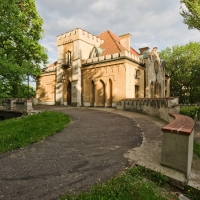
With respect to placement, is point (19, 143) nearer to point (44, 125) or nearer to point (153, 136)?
point (44, 125)

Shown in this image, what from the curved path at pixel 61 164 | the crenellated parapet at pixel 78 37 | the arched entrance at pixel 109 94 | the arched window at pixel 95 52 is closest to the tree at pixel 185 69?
the crenellated parapet at pixel 78 37

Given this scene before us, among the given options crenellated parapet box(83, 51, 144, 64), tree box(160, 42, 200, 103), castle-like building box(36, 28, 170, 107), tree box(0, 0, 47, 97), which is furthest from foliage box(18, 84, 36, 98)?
tree box(160, 42, 200, 103)

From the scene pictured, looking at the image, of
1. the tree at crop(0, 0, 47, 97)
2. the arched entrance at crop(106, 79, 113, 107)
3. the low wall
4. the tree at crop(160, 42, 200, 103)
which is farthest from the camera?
the tree at crop(160, 42, 200, 103)

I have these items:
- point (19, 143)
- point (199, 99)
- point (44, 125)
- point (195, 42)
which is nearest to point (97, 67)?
point (44, 125)

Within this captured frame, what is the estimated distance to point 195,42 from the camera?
1259 inches

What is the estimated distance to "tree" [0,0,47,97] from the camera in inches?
500

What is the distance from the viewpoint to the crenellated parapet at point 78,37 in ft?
72.2

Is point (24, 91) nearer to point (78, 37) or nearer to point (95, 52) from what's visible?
point (78, 37)

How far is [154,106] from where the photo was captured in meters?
12.5

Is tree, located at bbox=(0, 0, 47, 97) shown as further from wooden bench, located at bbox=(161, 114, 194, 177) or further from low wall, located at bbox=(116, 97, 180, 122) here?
wooden bench, located at bbox=(161, 114, 194, 177)

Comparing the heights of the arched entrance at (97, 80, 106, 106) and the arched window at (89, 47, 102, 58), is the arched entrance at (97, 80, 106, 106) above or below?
below

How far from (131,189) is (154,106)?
1039 cm

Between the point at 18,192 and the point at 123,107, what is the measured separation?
14.4 meters

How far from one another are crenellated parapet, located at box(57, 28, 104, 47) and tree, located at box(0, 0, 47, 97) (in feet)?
12.7
